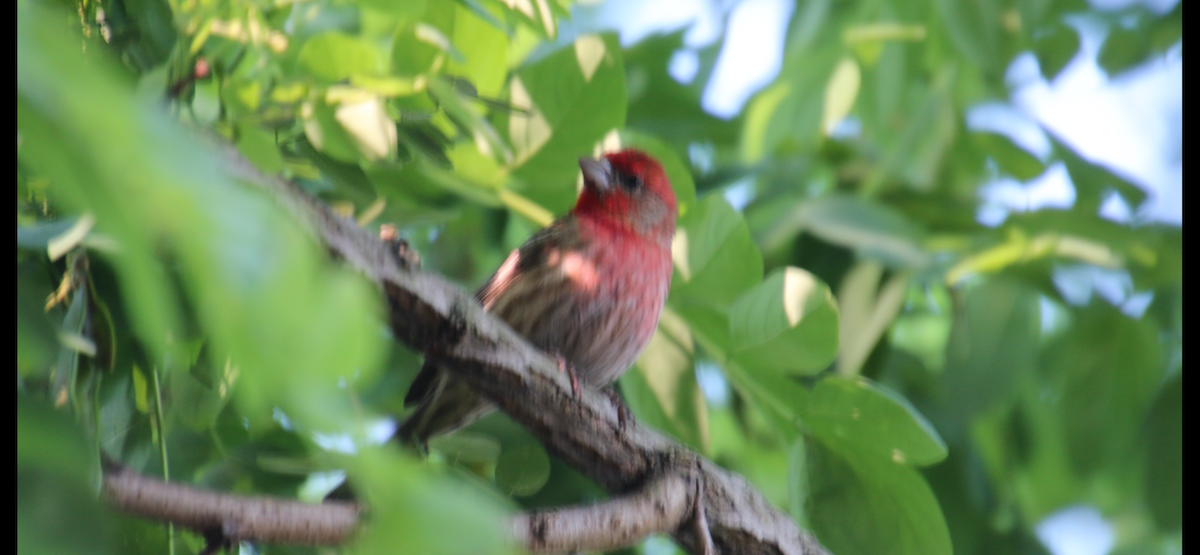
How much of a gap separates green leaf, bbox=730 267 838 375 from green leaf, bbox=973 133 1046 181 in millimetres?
1373

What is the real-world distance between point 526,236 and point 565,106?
496 millimetres

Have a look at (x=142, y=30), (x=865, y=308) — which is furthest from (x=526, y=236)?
(x=142, y=30)

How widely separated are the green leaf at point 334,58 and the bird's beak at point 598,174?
0.50 meters

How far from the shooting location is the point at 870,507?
4.75 ft

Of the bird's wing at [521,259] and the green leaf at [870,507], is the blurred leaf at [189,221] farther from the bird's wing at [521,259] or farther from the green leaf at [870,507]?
the bird's wing at [521,259]

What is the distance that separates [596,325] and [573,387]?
0.62 meters

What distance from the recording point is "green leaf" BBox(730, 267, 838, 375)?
4.64ft

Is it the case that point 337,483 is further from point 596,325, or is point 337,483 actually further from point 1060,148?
point 1060,148

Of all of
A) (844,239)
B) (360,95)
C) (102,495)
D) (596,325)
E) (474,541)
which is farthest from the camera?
(844,239)

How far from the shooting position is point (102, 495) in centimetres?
83

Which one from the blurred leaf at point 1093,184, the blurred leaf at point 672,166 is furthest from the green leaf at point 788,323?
the blurred leaf at point 1093,184

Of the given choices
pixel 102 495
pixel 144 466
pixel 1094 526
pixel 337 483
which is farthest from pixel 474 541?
pixel 1094 526

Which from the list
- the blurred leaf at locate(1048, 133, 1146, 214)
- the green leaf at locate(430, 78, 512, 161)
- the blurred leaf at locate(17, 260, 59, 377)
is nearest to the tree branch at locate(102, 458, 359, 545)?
the blurred leaf at locate(17, 260, 59, 377)

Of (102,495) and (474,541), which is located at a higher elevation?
(474,541)
